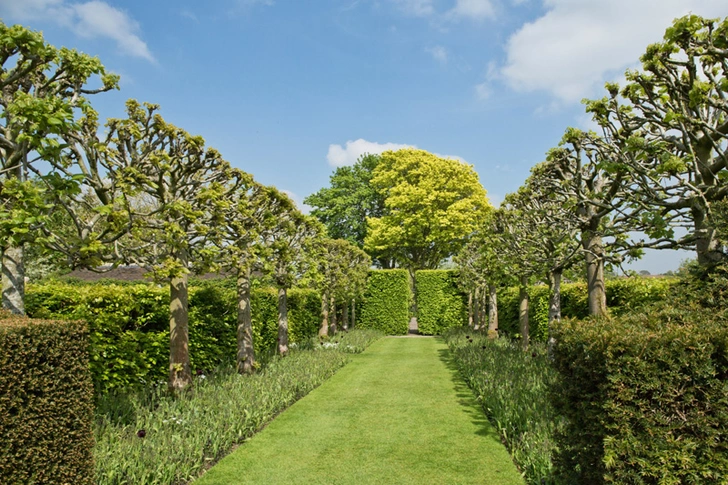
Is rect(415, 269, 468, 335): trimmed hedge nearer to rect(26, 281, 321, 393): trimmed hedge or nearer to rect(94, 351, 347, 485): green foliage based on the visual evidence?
rect(26, 281, 321, 393): trimmed hedge

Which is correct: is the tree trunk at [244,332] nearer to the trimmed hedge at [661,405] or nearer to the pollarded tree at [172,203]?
the pollarded tree at [172,203]

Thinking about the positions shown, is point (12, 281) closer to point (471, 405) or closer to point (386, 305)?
point (471, 405)

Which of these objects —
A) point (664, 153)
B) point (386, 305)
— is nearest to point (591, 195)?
point (664, 153)

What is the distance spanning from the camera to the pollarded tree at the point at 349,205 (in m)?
36.0

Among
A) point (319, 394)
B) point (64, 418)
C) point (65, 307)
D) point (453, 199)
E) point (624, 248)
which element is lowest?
point (319, 394)

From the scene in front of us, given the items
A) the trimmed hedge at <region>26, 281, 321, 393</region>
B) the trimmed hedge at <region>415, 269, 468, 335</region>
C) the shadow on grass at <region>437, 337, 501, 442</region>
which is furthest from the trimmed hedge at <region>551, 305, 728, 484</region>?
the trimmed hedge at <region>415, 269, 468, 335</region>

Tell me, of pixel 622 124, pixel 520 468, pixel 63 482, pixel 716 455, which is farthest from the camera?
pixel 622 124

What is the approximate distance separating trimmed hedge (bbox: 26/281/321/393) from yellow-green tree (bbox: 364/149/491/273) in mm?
21295

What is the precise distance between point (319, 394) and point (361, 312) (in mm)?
18046

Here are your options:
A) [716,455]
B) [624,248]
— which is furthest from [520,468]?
[624,248]

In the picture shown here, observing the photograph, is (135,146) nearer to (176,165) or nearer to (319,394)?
(176,165)

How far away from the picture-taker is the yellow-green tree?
31.8 meters

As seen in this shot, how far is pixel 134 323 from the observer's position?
9.16m

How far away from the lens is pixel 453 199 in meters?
32.7
